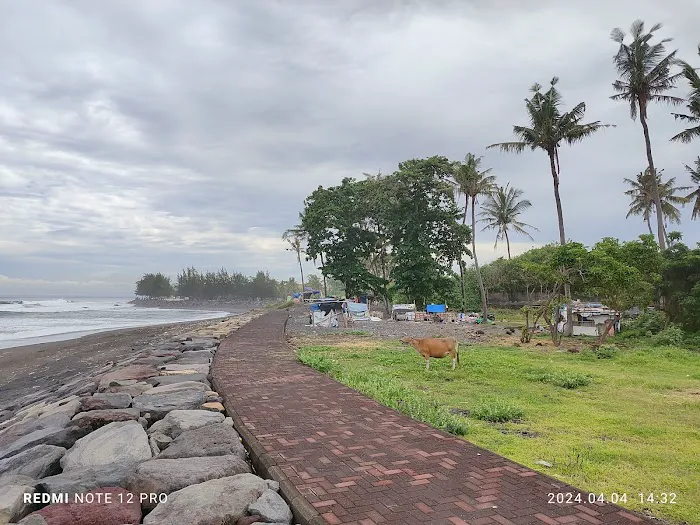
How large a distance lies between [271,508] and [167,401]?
3.16 metres

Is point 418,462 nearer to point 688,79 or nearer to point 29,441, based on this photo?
point 29,441

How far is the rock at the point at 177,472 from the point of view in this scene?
137 inches

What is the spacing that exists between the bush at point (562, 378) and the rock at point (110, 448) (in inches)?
250

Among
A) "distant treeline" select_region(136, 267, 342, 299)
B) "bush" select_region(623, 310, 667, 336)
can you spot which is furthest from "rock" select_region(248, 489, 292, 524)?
"distant treeline" select_region(136, 267, 342, 299)

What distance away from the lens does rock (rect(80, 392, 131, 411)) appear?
5617mm

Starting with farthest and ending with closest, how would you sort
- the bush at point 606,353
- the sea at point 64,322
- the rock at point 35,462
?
the sea at point 64,322 < the bush at point 606,353 < the rock at point 35,462

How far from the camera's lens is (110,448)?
4.30 meters

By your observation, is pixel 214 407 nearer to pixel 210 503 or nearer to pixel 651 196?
pixel 210 503

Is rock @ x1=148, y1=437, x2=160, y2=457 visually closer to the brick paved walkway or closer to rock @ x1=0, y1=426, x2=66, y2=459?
the brick paved walkway

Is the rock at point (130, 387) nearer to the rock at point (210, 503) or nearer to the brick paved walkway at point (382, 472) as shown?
the brick paved walkway at point (382, 472)

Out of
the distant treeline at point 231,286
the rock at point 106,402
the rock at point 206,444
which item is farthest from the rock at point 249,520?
the distant treeline at point 231,286

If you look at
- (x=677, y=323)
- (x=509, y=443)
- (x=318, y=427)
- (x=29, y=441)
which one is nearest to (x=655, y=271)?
(x=677, y=323)

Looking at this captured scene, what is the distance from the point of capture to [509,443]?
4863 millimetres

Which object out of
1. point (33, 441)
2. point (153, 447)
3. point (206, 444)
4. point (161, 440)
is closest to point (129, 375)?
point (33, 441)
